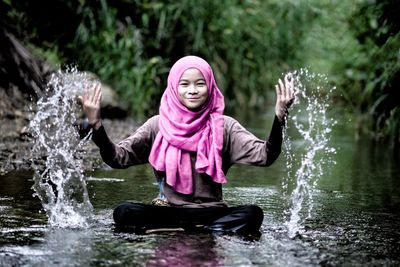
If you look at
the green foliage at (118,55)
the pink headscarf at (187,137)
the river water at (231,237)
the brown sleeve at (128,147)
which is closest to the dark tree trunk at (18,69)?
the green foliage at (118,55)

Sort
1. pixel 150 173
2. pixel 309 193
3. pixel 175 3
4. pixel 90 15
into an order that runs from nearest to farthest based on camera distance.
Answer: pixel 309 193 → pixel 150 173 → pixel 90 15 → pixel 175 3

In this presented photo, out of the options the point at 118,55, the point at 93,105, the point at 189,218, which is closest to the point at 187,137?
the point at 189,218

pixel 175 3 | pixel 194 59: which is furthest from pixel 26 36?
pixel 194 59

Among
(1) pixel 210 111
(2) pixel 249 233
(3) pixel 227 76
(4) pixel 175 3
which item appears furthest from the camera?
(3) pixel 227 76

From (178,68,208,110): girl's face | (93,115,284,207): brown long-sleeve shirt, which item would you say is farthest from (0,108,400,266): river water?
(178,68,208,110): girl's face

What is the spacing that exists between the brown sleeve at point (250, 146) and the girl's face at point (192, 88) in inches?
8.3

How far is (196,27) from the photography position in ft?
45.7

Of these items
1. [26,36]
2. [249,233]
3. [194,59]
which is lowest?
[249,233]

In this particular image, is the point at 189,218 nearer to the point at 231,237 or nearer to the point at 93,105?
the point at 231,237

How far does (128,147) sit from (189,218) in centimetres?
50

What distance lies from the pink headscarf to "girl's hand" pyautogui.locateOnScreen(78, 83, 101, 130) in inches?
16.3

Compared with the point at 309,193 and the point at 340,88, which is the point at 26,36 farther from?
the point at 309,193

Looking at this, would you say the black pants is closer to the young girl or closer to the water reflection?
the young girl

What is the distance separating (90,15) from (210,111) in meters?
7.63
